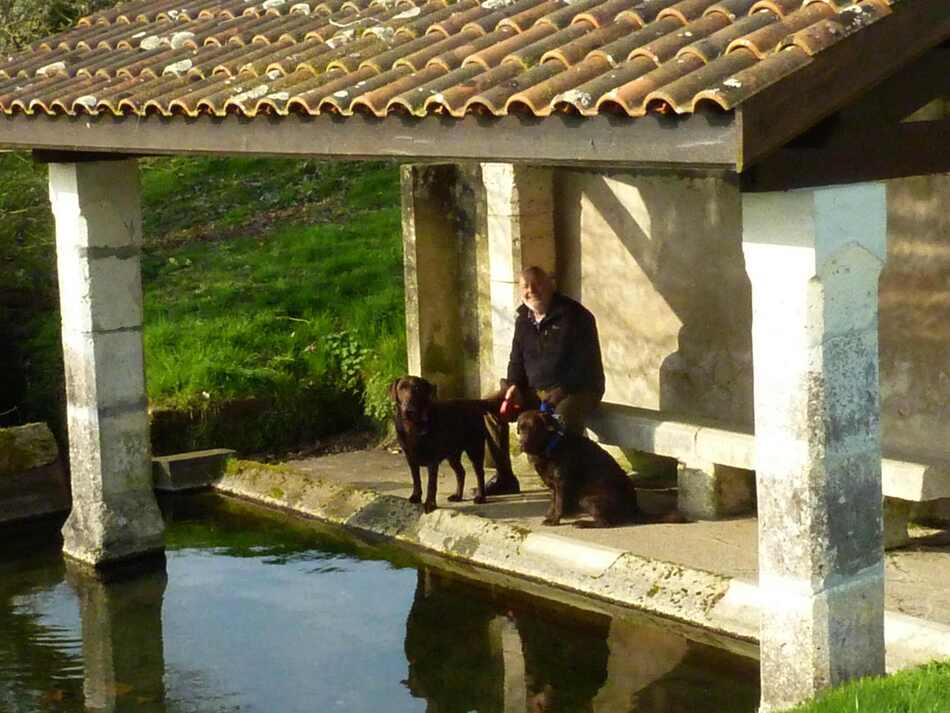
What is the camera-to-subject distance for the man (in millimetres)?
10461

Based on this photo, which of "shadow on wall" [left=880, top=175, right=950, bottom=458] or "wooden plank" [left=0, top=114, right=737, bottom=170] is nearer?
"wooden plank" [left=0, top=114, right=737, bottom=170]

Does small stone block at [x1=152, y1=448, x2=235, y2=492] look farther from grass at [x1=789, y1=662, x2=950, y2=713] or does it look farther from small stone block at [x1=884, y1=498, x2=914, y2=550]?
grass at [x1=789, y1=662, x2=950, y2=713]

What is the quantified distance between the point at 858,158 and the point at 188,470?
763 centimetres

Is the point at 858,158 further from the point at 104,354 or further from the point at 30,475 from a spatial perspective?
the point at 30,475

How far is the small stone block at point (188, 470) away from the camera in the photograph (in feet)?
40.8

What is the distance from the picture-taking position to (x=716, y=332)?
35.6ft

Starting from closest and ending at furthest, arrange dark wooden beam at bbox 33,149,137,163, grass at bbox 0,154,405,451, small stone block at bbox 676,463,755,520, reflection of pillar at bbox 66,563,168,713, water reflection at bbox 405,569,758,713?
water reflection at bbox 405,569,758,713, reflection of pillar at bbox 66,563,168,713, dark wooden beam at bbox 33,149,137,163, small stone block at bbox 676,463,755,520, grass at bbox 0,154,405,451

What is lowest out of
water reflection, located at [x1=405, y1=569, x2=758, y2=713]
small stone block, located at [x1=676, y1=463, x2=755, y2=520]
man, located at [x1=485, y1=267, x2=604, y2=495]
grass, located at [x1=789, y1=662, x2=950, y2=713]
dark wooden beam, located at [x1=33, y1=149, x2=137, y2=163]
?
water reflection, located at [x1=405, y1=569, x2=758, y2=713]

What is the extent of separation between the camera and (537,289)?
1043 centimetres

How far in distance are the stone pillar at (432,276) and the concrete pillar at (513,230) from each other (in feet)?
2.10

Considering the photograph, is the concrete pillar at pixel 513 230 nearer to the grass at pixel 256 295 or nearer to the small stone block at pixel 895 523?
the grass at pixel 256 295

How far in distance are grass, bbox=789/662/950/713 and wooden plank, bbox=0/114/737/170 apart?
1933 mm

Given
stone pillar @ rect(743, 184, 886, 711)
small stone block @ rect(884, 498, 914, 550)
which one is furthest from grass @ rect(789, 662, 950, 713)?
small stone block @ rect(884, 498, 914, 550)

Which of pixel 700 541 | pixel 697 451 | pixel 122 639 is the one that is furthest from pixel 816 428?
pixel 122 639
